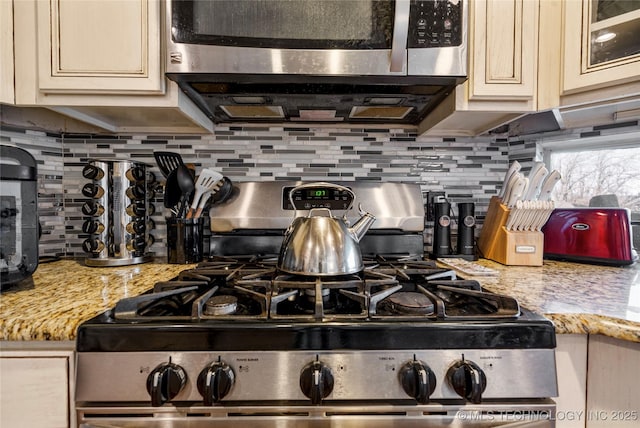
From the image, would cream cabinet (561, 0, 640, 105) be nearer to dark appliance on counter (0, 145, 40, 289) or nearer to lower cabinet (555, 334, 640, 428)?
lower cabinet (555, 334, 640, 428)

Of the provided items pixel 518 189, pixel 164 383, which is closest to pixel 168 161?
pixel 164 383

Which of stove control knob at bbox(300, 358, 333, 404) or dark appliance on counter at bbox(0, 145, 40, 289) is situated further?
dark appliance on counter at bbox(0, 145, 40, 289)

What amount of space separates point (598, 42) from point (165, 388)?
1.34m

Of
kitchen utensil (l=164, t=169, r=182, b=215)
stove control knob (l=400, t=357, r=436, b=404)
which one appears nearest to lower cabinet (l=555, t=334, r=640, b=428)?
stove control knob (l=400, t=357, r=436, b=404)

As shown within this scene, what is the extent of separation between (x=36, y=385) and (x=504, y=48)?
1388 millimetres

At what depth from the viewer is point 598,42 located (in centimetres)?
91

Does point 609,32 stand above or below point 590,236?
above

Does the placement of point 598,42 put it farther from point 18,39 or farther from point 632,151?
point 18,39

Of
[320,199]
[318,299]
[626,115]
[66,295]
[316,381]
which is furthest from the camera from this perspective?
[320,199]

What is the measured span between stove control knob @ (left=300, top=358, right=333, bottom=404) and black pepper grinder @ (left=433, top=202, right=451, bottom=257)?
81 centimetres

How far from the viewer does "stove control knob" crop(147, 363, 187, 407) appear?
0.56m

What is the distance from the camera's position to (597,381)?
64 cm

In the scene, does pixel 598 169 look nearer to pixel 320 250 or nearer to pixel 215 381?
pixel 320 250

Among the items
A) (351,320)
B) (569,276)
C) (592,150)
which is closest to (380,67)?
(351,320)
